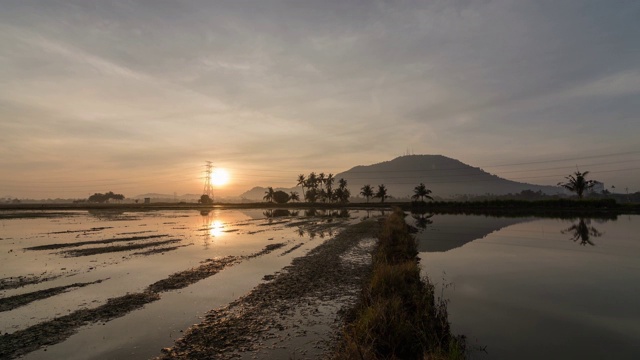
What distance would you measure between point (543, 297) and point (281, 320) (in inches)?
523

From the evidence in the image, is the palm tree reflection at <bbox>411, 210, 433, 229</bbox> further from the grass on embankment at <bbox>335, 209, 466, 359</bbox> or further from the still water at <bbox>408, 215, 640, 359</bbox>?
the grass on embankment at <bbox>335, 209, 466, 359</bbox>

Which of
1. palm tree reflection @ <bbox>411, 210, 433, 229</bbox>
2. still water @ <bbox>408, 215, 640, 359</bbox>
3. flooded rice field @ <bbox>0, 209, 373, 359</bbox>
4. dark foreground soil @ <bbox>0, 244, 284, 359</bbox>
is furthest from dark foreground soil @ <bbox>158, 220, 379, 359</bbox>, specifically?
palm tree reflection @ <bbox>411, 210, 433, 229</bbox>

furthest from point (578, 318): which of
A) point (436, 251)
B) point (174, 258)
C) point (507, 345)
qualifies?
point (174, 258)

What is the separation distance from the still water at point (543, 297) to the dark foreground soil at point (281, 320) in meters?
4.93

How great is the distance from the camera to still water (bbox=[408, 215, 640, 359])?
11656 millimetres

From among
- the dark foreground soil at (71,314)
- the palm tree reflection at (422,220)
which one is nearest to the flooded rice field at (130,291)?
the dark foreground soil at (71,314)

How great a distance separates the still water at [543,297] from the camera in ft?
38.2

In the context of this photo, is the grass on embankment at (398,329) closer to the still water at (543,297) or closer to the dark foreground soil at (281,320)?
the dark foreground soil at (281,320)

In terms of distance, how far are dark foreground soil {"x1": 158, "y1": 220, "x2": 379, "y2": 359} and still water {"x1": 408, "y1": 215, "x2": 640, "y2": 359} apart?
16.2 ft

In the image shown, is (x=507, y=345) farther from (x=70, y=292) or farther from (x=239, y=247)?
(x=239, y=247)

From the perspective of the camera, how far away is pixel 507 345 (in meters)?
11.5

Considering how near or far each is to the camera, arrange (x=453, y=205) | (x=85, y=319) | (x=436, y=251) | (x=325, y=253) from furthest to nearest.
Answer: (x=453, y=205) → (x=436, y=251) → (x=325, y=253) → (x=85, y=319)

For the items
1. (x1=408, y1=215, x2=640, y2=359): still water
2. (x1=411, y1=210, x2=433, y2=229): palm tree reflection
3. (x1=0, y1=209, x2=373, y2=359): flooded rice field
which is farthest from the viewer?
(x1=411, y1=210, x2=433, y2=229): palm tree reflection

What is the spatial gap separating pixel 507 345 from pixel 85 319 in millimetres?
15487
